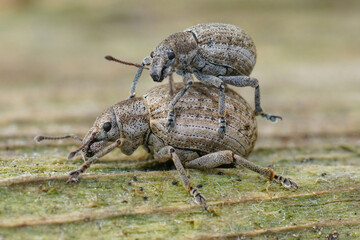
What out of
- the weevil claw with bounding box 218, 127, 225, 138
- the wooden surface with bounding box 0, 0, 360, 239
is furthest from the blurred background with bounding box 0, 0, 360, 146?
the weevil claw with bounding box 218, 127, 225, 138

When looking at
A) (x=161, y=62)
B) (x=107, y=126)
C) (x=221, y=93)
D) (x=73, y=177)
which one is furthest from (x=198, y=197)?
(x=161, y=62)

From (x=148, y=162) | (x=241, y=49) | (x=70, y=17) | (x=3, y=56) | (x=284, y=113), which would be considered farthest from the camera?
(x=70, y=17)

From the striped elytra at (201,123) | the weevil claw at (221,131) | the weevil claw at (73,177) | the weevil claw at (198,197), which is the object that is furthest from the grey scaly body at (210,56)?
the weevil claw at (73,177)

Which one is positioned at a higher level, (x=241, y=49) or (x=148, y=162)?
(x=241, y=49)

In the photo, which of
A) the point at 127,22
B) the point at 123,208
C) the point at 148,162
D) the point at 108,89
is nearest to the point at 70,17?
the point at 127,22

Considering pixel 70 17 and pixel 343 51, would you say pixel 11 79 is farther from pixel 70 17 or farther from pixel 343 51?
pixel 343 51

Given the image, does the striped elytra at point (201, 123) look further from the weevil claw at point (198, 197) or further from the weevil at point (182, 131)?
the weevil claw at point (198, 197)

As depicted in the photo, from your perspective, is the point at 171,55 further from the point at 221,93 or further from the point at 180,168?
the point at 180,168

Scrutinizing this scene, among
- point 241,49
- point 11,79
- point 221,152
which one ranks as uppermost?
point 241,49
